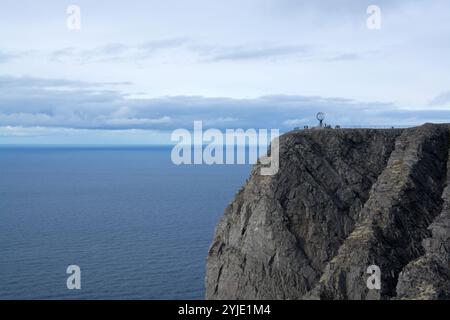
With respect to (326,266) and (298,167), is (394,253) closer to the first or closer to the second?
(326,266)

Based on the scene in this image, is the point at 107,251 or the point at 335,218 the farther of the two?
the point at 107,251

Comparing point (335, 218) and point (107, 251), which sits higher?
point (335, 218)

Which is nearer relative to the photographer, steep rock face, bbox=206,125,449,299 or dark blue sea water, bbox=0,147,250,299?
steep rock face, bbox=206,125,449,299

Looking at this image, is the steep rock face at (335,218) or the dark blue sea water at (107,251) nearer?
the steep rock face at (335,218)

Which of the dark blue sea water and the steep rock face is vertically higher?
the steep rock face

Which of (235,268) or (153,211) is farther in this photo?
(153,211)
